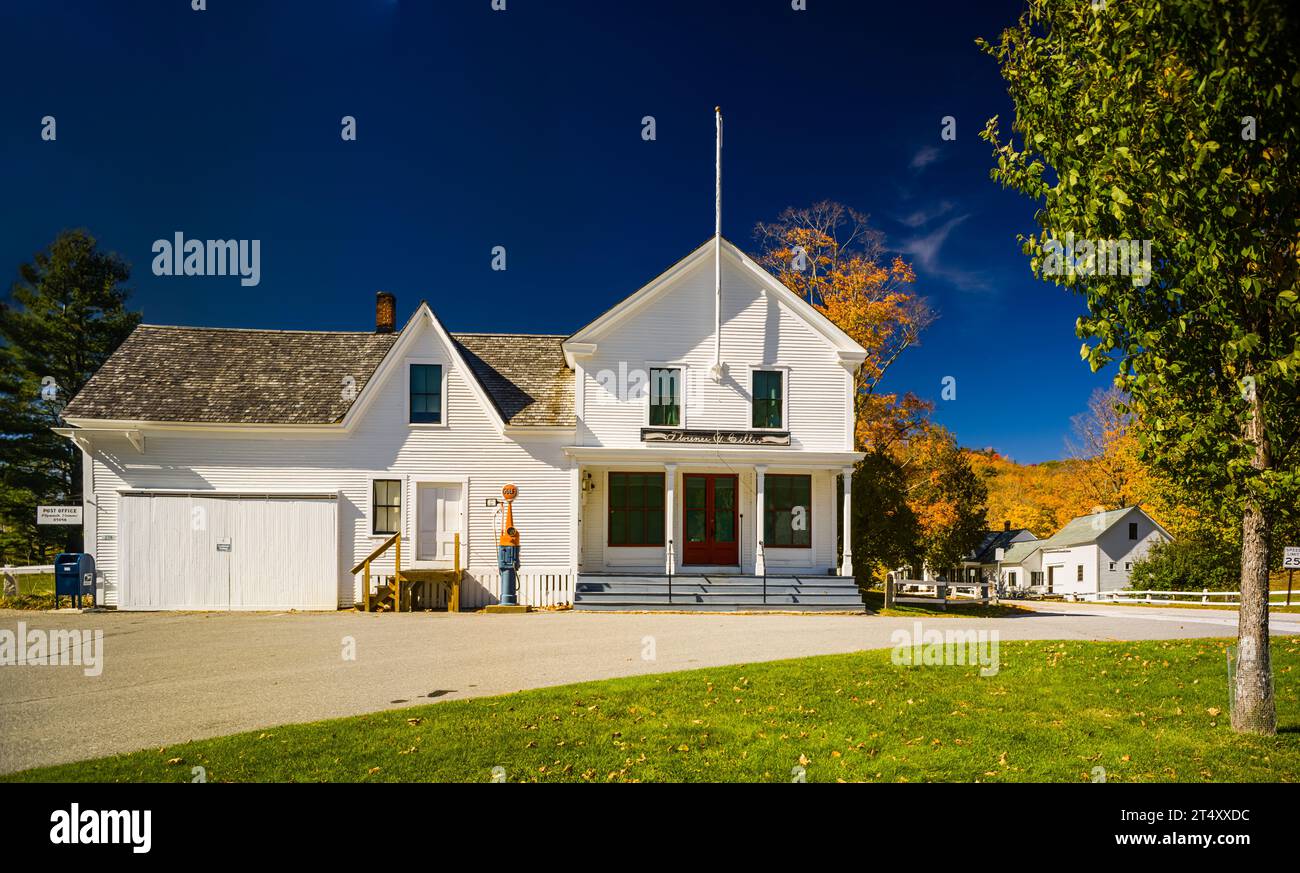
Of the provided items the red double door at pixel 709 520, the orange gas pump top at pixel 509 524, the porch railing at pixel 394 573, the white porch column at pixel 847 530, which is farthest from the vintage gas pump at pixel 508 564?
the white porch column at pixel 847 530

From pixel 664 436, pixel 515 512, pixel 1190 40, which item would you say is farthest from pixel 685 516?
pixel 1190 40

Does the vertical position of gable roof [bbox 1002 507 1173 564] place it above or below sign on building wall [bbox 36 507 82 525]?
below

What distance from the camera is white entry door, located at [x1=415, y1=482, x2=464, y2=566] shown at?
20.2 m

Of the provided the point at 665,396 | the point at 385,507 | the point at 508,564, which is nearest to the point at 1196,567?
the point at 665,396

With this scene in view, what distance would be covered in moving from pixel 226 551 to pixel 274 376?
5231mm

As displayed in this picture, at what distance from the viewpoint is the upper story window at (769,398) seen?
843 inches

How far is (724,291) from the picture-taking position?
70.8 feet

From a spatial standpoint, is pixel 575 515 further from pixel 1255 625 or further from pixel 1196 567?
pixel 1196 567

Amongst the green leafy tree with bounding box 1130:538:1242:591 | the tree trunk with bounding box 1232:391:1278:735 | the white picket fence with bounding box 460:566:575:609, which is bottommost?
the green leafy tree with bounding box 1130:538:1242:591

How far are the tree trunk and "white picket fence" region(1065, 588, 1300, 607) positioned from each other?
2726 centimetres

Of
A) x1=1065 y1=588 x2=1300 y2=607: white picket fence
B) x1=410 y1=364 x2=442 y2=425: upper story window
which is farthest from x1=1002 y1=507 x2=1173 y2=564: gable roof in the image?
x1=410 y1=364 x2=442 y2=425: upper story window

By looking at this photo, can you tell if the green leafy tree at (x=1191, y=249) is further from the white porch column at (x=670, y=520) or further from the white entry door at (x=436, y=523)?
the white entry door at (x=436, y=523)

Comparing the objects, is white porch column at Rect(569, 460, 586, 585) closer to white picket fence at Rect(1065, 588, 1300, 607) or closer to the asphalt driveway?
the asphalt driveway
